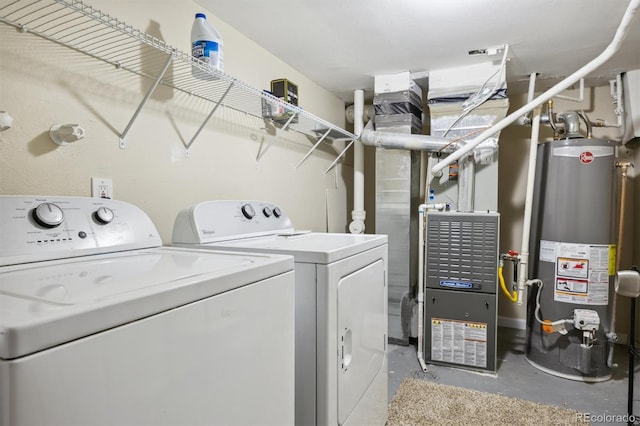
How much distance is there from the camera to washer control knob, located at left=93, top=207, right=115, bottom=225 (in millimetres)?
1217

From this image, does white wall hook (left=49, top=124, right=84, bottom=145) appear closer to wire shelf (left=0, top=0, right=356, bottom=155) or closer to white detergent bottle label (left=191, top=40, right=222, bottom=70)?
wire shelf (left=0, top=0, right=356, bottom=155)

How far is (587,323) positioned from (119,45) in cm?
320

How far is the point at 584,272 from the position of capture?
8.22ft

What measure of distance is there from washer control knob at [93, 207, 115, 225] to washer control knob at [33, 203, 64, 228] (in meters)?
0.11

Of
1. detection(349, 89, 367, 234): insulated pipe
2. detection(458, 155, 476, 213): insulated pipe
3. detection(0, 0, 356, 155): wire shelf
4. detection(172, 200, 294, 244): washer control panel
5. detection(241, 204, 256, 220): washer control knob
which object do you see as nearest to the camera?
detection(0, 0, 356, 155): wire shelf

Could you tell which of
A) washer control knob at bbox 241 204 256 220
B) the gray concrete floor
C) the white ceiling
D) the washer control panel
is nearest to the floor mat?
the gray concrete floor

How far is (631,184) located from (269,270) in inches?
144

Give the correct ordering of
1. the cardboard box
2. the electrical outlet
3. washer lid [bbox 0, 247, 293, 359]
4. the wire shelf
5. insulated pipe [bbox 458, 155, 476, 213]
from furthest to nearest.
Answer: insulated pipe [bbox 458, 155, 476, 213] < the cardboard box < the electrical outlet < the wire shelf < washer lid [bbox 0, 247, 293, 359]

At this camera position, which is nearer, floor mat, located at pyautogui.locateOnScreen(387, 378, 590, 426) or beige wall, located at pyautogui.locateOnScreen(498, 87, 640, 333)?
floor mat, located at pyautogui.locateOnScreen(387, 378, 590, 426)

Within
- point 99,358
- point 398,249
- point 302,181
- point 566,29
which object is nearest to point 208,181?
point 302,181

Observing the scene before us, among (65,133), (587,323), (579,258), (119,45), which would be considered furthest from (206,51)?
(587,323)

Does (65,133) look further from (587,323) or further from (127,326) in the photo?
(587,323)

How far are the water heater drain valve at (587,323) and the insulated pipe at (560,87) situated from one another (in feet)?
4.57

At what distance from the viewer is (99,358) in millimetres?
564
